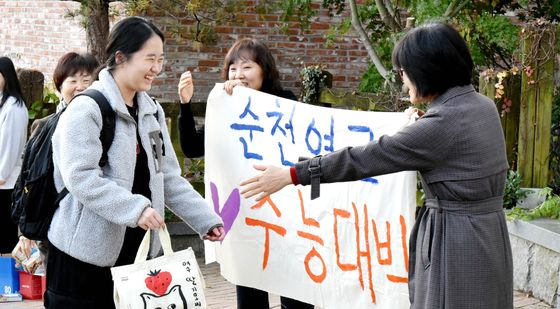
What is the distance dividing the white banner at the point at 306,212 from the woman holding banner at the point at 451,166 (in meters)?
0.86

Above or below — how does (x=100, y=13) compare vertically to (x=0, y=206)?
above

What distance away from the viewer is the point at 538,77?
7.59 m

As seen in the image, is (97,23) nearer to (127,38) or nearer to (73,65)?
(73,65)

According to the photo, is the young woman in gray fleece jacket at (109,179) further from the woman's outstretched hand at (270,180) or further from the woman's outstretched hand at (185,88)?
the woman's outstretched hand at (185,88)

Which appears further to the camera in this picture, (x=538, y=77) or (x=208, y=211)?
(x=538, y=77)

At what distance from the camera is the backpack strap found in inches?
163

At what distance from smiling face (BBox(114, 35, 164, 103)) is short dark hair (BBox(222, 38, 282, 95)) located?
1057 millimetres

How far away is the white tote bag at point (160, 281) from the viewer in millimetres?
4020

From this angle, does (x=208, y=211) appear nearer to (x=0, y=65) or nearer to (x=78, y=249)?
(x=78, y=249)

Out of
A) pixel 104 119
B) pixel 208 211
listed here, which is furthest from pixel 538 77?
pixel 104 119

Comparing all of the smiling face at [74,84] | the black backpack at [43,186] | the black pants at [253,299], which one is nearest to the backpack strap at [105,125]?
the black backpack at [43,186]

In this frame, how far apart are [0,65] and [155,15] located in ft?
12.0

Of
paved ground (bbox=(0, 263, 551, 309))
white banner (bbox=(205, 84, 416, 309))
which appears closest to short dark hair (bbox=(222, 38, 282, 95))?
white banner (bbox=(205, 84, 416, 309))

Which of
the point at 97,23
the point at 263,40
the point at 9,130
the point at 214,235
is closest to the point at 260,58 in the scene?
the point at 214,235
